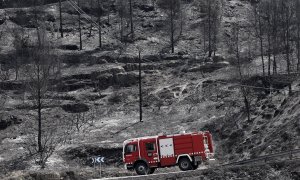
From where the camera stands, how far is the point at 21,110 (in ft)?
197

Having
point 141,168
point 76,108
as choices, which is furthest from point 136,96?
point 141,168

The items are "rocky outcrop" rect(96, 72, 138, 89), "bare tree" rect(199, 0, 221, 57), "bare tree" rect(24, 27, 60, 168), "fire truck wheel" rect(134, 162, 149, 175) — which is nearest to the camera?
"fire truck wheel" rect(134, 162, 149, 175)

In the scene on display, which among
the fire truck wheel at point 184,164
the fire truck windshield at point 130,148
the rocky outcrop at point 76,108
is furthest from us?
the rocky outcrop at point 76,108

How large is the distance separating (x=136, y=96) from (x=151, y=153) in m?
34.3

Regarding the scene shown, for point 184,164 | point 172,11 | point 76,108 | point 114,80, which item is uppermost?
point 172,11

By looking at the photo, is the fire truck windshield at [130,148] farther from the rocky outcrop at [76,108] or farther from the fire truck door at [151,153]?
the rocky outcrop at [76,108]

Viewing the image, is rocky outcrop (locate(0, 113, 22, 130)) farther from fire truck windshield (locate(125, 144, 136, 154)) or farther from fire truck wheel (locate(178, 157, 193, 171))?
fire truck wheel (locate(178, 157, 193, 171))

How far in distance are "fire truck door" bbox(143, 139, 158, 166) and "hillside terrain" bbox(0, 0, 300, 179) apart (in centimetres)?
748

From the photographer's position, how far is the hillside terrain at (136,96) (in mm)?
42281

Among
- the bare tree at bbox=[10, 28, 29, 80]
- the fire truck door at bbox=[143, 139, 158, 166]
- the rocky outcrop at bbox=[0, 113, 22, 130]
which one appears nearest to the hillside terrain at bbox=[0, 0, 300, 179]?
the rocky outcrop at bbox=[0, 113, 22, 130]

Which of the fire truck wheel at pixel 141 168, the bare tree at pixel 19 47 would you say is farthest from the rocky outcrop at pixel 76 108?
the fire truck wheel at pixel 141 168

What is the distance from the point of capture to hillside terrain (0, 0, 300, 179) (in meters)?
42.3

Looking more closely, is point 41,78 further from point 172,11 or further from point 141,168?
point 172,11

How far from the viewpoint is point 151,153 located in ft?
98.5
